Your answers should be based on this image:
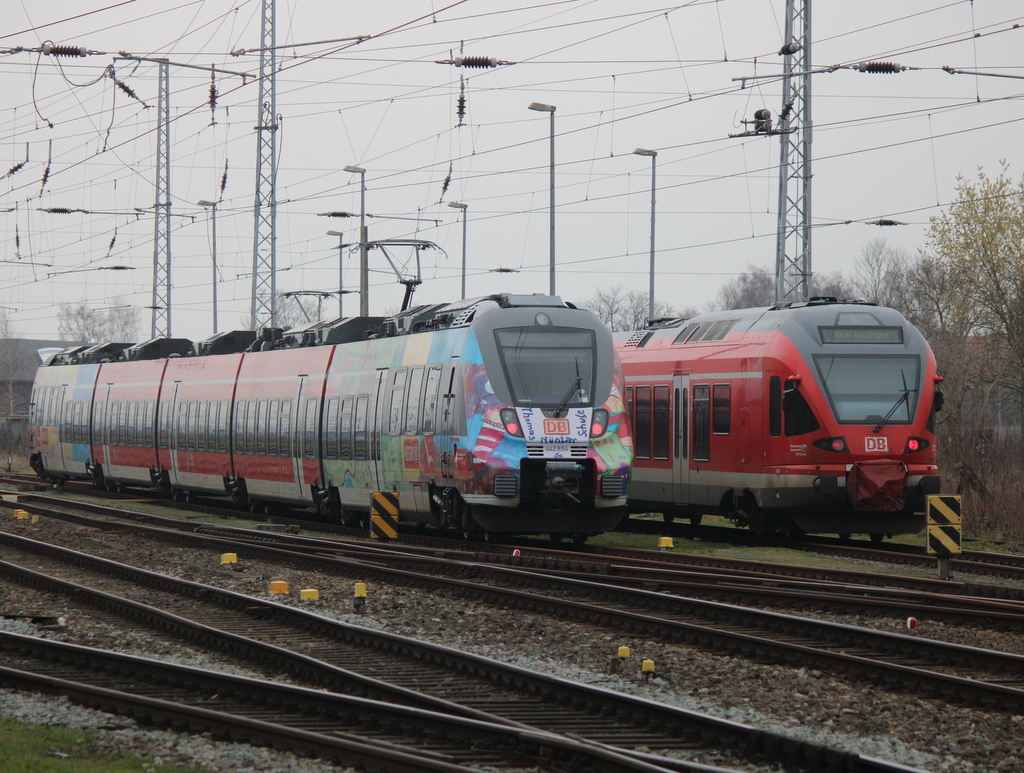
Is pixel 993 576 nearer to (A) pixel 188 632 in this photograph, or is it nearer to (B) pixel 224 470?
(A) pixel 188 632

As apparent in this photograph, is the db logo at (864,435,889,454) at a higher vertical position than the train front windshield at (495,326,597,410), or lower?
lower

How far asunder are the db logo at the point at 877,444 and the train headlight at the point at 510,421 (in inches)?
211

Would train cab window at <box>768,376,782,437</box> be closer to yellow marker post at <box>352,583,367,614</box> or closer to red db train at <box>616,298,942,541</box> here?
red db train at <box>616,298,942,541</box>

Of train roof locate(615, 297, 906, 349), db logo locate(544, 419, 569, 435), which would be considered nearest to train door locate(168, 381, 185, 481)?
train roof locate(615, 297, 906, 349)

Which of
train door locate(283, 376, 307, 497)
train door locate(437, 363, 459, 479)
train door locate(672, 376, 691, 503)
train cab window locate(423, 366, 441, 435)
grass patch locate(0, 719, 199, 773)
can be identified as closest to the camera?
grass patch locate(0, 719, 199, 773)

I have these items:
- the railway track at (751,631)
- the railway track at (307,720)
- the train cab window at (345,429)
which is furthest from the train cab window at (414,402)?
the railway track at (307,720)

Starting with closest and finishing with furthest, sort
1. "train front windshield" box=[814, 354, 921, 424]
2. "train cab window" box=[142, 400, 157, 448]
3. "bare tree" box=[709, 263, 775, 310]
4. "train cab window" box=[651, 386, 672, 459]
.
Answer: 1. "train front windshield" box=[814, 354, 921, 424]
2. "train cab window" box=[651, 386, 672, 459]
3. "train cab window" box=[142, 400, 157, 448]
4. "bare tree" box=[709, 263, 775, 310]

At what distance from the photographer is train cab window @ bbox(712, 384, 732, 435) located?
21359 mm

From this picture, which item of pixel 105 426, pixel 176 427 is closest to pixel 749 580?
pixel 176 427

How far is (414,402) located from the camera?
2122cm

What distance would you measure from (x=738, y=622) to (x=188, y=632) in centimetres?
525

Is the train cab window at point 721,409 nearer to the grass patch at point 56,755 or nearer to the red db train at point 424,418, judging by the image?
the red db train at point 424,418

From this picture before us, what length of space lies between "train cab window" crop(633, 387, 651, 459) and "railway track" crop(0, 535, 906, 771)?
10.7m

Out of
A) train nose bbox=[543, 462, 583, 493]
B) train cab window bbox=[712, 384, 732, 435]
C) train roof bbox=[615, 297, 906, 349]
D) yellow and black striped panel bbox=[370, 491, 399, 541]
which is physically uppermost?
train roof bbox=[615, 297, 906, 349]
